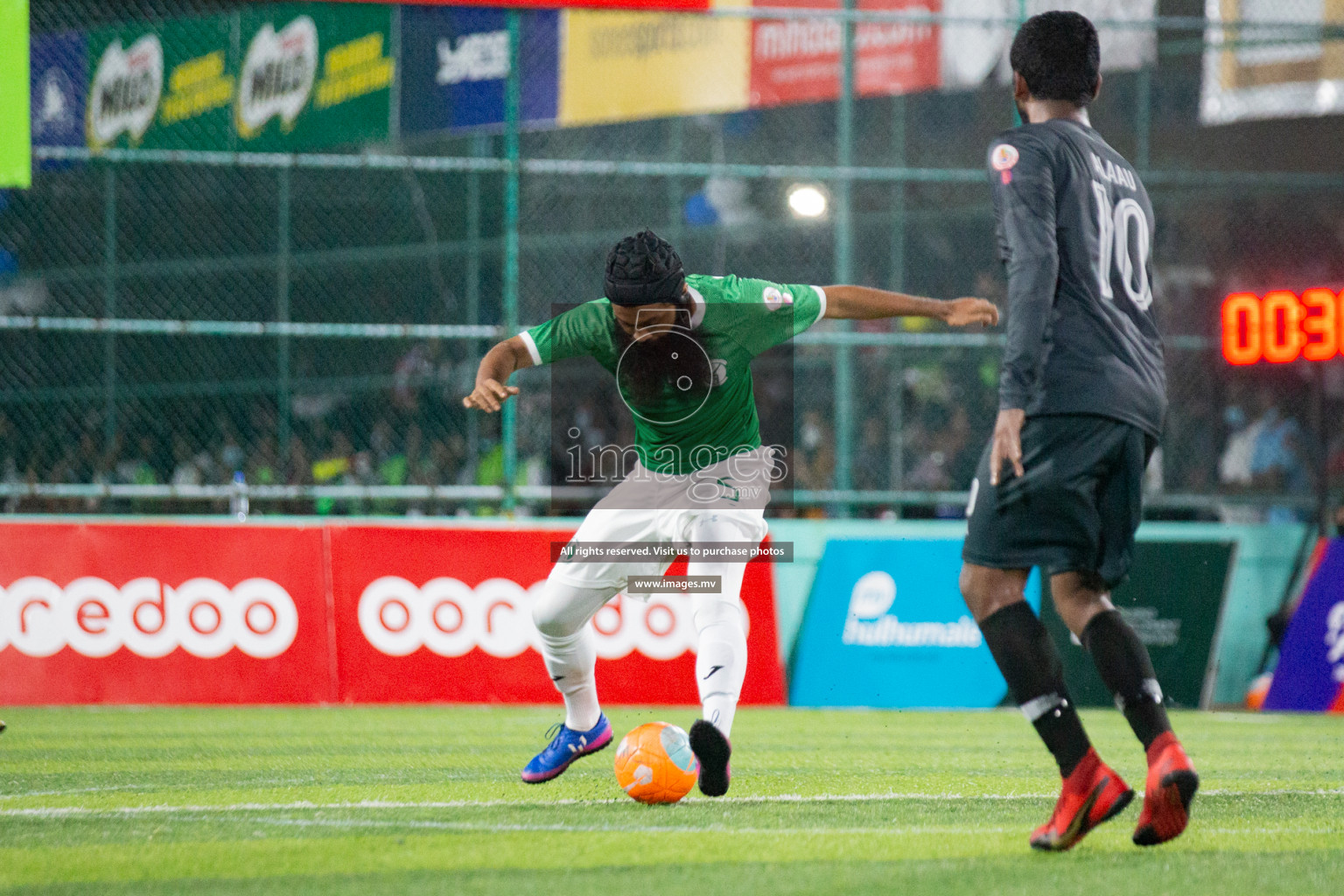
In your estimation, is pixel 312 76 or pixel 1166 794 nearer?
pixel 1166 794

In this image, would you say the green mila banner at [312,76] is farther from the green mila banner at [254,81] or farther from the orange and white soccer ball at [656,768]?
the orange and white soccer ball at [656,768]

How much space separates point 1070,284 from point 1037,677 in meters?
1.07

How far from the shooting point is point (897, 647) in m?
11.4

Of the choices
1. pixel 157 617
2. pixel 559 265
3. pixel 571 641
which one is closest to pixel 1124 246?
pixel 571 641

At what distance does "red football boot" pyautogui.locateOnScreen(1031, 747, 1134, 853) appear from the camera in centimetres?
407

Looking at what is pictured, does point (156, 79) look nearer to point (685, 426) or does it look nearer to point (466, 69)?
point (466, 69)

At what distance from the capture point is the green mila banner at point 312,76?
→ 15.6 meters

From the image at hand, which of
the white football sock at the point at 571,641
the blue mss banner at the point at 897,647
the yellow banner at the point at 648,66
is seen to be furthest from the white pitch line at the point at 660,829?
the yellow banner at the point at 648,66

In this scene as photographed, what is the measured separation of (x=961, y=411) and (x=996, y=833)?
1011 cm

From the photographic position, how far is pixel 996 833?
4629mm

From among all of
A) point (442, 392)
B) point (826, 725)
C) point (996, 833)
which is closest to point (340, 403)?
point (442, 392)

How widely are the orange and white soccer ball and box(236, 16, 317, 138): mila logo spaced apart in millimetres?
11727

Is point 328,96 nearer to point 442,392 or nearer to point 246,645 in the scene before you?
point 442,392

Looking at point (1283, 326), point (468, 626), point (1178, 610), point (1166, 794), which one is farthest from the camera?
point (1283, 326)
